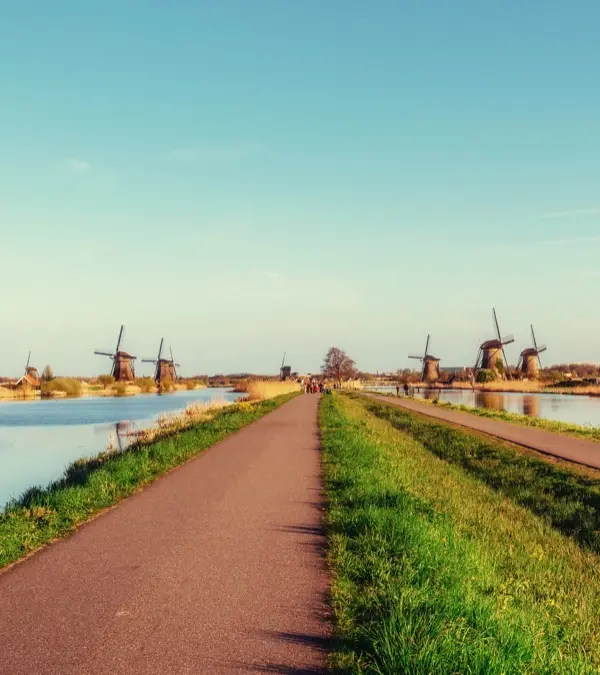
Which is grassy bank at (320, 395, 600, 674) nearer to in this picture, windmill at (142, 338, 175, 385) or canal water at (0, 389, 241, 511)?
canal water at (0, 389, 241, 511)

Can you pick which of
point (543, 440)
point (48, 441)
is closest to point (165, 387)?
point (48, 441)

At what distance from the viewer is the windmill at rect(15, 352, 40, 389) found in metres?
89.8

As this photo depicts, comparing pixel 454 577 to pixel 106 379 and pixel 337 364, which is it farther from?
pixel 337 364

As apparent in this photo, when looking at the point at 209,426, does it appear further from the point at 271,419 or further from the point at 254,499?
the point at 254,499

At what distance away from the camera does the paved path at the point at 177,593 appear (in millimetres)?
4422

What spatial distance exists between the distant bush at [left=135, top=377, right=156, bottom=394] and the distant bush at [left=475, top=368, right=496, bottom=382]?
50.4m

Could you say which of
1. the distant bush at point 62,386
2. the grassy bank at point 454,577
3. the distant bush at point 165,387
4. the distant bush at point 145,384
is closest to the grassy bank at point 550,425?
the grassy bank at point 454,577

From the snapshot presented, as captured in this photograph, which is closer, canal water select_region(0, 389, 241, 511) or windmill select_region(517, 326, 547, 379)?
canal water select_region(0, 389, 241, 511)

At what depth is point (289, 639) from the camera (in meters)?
4.68

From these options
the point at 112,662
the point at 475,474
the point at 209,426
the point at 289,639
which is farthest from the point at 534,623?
the point at 209,426

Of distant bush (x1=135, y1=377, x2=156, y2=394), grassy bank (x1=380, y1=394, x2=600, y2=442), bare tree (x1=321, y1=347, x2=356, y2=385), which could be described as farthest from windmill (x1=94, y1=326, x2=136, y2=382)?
grassy bank (x1=380, y1=394, x2=600, y2=442)

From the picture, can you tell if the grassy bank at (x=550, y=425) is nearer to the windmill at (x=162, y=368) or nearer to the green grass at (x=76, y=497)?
the green grass at (x=76, y=497)

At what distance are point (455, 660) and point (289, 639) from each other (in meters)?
1.22

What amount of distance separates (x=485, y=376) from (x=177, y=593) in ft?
308
